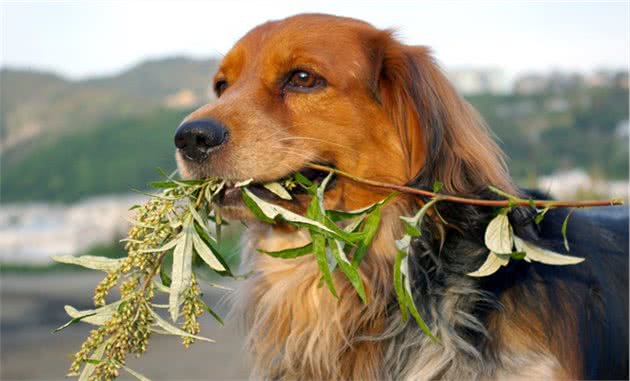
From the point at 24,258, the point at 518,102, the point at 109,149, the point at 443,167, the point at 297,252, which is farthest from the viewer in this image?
the point at 109,149

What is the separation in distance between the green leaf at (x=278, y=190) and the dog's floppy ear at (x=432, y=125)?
24.1 inches

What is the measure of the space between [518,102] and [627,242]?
23.2 metres

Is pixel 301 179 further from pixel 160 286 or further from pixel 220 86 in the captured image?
pixel 220 86

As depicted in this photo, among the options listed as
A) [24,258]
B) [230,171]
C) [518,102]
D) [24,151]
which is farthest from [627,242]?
[24,151]

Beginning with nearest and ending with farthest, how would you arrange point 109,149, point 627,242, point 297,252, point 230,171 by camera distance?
point 297,252 → point 230,171 → point 627,242 → point 109,149

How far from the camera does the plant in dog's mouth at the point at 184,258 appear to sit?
264cm

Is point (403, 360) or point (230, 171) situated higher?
point (230, 171)

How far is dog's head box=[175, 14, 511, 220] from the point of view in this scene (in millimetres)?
3094

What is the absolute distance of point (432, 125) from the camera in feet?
10.7

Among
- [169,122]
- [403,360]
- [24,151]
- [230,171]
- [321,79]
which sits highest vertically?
[321,79]

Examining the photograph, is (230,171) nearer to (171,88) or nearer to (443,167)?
(443,167)

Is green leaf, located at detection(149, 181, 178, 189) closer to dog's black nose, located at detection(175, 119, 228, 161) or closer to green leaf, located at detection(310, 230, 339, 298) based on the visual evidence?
dog's black nose, located at detection(175, 119, 228, 161)

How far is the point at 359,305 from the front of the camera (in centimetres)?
332

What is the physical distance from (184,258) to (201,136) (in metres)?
0.56
